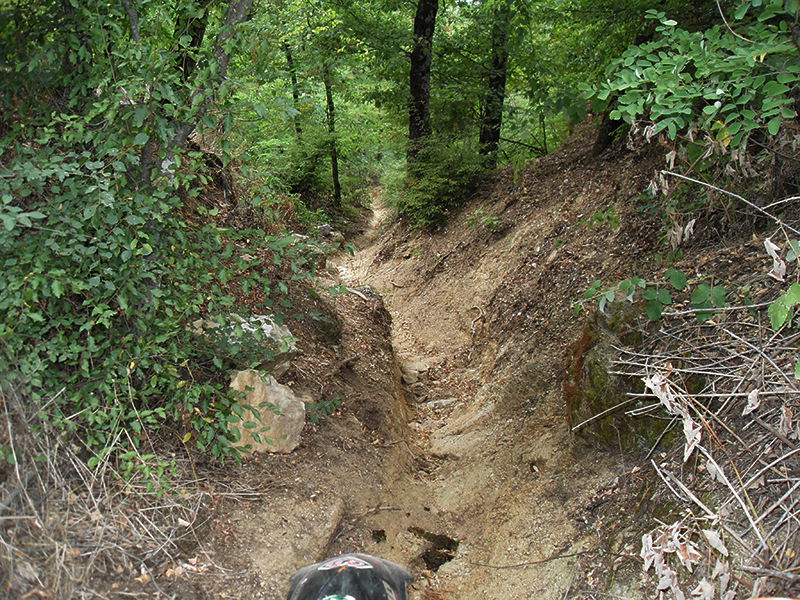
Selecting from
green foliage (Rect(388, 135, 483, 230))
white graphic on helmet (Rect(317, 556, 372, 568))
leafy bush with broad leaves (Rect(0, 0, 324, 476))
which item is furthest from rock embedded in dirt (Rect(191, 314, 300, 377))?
green foliage (Rect(388, 135, 483, 230))

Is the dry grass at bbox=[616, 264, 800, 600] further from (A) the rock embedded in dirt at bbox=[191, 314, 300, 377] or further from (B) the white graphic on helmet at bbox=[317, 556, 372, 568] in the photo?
(A) the rock embedded in dirt at bbox=[191, 314, 300, 377]

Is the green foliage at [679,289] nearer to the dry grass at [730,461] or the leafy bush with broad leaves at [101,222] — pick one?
the dry grass at [730,461]

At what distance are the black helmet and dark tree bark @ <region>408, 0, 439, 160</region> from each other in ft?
33.0

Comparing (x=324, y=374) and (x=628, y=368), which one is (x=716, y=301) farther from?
(x=324, y=374)

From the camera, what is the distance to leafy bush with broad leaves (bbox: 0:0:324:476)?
3.22 metres

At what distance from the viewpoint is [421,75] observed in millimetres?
11570

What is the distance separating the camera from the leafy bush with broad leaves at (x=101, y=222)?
3.22 meters

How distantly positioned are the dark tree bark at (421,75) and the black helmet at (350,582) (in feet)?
33.0

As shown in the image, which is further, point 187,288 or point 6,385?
point 187,288

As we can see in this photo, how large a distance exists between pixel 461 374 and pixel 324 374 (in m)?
2.68

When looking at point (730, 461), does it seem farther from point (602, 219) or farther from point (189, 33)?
point (189, 33)

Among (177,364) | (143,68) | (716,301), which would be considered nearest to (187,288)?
(177,364)

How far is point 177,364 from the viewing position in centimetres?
400

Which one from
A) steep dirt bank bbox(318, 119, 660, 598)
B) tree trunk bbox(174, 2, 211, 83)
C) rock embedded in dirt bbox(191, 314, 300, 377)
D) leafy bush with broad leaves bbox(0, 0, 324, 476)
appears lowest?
steep dirt bank bbox(318, 119, 660, 598)
